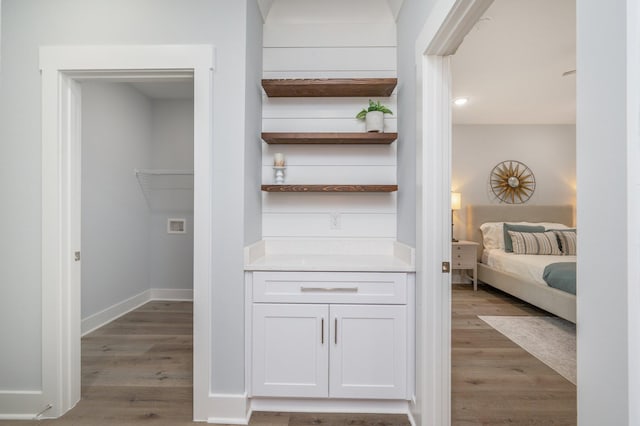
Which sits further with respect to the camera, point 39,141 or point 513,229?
point 513,229

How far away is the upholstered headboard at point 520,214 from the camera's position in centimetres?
515

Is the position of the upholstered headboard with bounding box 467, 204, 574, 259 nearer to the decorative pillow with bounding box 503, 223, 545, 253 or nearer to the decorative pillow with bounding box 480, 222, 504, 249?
the decorative pillow with bounding box 480, 222, 504, 249

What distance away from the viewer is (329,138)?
2.28m

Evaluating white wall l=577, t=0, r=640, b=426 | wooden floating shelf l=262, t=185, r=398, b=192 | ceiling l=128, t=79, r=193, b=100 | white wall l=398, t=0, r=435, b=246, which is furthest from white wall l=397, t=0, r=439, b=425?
ceiling l=128, t=79, r=193, b=100

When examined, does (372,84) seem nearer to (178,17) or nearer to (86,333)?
(178,17)

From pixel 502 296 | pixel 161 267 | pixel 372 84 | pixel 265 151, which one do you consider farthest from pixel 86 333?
pixel 502 296

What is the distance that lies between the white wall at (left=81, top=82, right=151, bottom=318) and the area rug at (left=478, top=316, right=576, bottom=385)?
3951 millimetres

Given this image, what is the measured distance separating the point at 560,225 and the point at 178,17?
547 centimetres

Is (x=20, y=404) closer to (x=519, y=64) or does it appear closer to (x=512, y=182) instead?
(x=519, y=64)

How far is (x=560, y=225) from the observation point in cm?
498

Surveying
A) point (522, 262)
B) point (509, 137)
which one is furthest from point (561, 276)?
point (509, 137)

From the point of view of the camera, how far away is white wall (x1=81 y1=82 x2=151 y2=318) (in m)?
3.18

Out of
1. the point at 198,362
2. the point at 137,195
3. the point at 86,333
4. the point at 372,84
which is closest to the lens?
the point at 198,362

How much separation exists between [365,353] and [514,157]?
4728 millimetres
